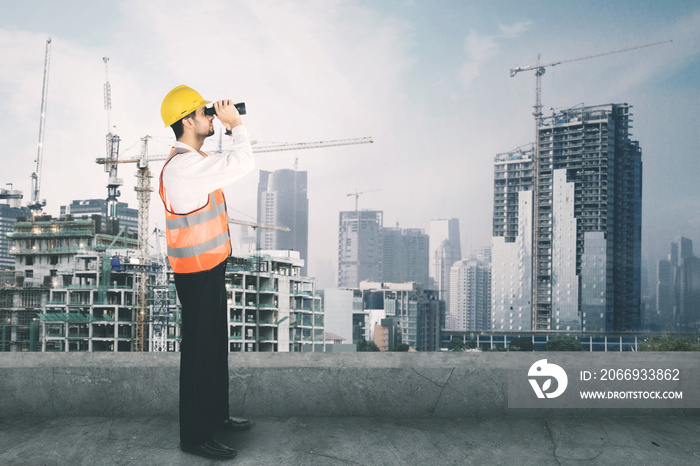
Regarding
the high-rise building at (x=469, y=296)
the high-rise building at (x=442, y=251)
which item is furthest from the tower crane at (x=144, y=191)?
the high-rise building at (x=442, y=251)

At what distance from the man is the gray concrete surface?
0.77ft

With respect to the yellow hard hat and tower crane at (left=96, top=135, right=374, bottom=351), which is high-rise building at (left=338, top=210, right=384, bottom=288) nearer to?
tower crane at (left=96, top=135, right=374, bottom=351)

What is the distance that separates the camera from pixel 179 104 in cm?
294

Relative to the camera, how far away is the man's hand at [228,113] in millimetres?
2887

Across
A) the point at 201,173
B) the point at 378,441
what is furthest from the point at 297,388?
the point at 201,173

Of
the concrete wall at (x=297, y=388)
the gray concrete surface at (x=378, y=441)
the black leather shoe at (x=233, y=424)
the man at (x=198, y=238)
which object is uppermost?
the man at (x=198, y=238)

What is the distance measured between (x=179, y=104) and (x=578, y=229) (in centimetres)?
10302

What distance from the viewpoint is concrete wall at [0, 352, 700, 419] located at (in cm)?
340

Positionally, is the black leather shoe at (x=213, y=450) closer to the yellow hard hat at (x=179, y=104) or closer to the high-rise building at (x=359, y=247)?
the yellow hard hat at (x=179, y=104)

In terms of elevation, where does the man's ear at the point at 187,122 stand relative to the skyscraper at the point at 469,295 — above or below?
above

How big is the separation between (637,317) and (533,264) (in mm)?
18984


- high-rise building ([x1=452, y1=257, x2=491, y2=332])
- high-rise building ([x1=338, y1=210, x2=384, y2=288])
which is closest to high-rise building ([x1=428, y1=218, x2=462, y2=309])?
high-rise building ([x1=452, y1=257, x2=491, y2=332])

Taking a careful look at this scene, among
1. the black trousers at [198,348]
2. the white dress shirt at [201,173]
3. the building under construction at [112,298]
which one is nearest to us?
the white dress shirt at [201,173]

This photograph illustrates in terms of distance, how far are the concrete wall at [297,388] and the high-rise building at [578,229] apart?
96.6 m
